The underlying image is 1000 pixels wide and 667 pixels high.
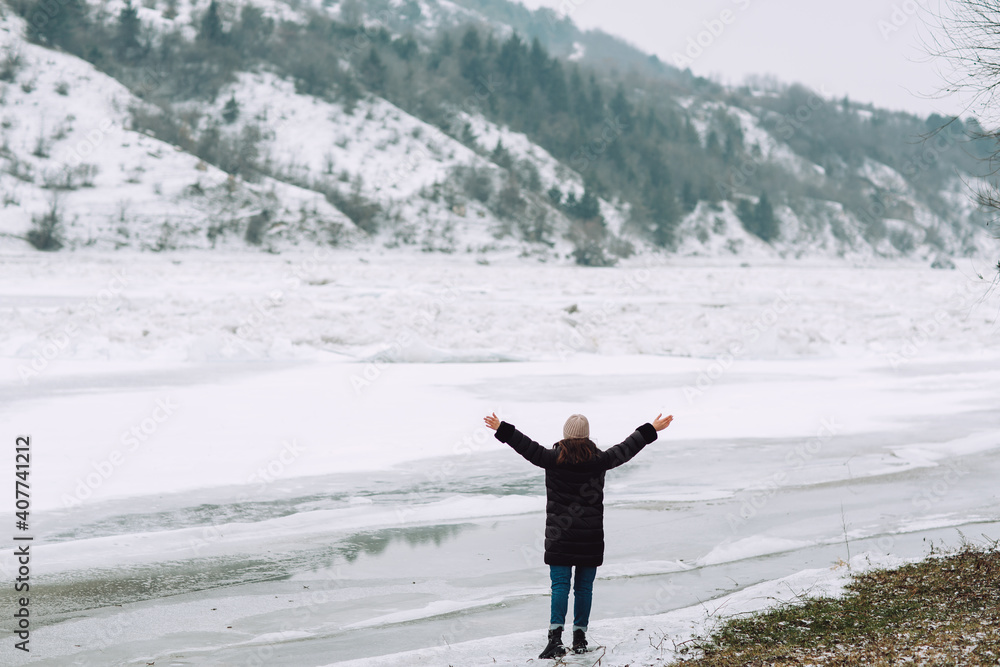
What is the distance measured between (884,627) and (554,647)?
1824 mm

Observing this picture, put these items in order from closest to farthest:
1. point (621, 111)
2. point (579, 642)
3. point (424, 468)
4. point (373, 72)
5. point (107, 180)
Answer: point (579, 642) → point (424, 468) → point (107, 180) → point (373, 72) → point (621, 111)

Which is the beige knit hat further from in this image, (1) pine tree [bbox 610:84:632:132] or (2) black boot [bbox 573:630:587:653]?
(1) pine tree [bbox 610:84:632:132]

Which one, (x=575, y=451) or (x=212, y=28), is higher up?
(x=212, y=28)

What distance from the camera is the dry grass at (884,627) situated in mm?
4203

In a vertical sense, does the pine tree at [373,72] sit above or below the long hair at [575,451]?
above

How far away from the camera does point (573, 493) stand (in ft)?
15.1

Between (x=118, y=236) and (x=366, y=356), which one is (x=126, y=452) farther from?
(x=118, y=236)

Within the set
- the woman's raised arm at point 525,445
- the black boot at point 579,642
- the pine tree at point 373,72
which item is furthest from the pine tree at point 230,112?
the black boot at point 579,642

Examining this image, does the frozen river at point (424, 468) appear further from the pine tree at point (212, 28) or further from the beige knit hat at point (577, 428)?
the pine tree at point (212, 28)

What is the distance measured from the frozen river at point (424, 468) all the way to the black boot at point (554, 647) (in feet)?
0.53

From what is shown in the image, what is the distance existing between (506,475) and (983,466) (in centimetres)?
537

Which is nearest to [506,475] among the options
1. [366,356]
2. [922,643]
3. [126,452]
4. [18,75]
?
[126,452]

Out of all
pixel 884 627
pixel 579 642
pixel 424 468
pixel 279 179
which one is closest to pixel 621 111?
pixel 279 179

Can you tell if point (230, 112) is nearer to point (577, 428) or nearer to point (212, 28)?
point (212, 28)
